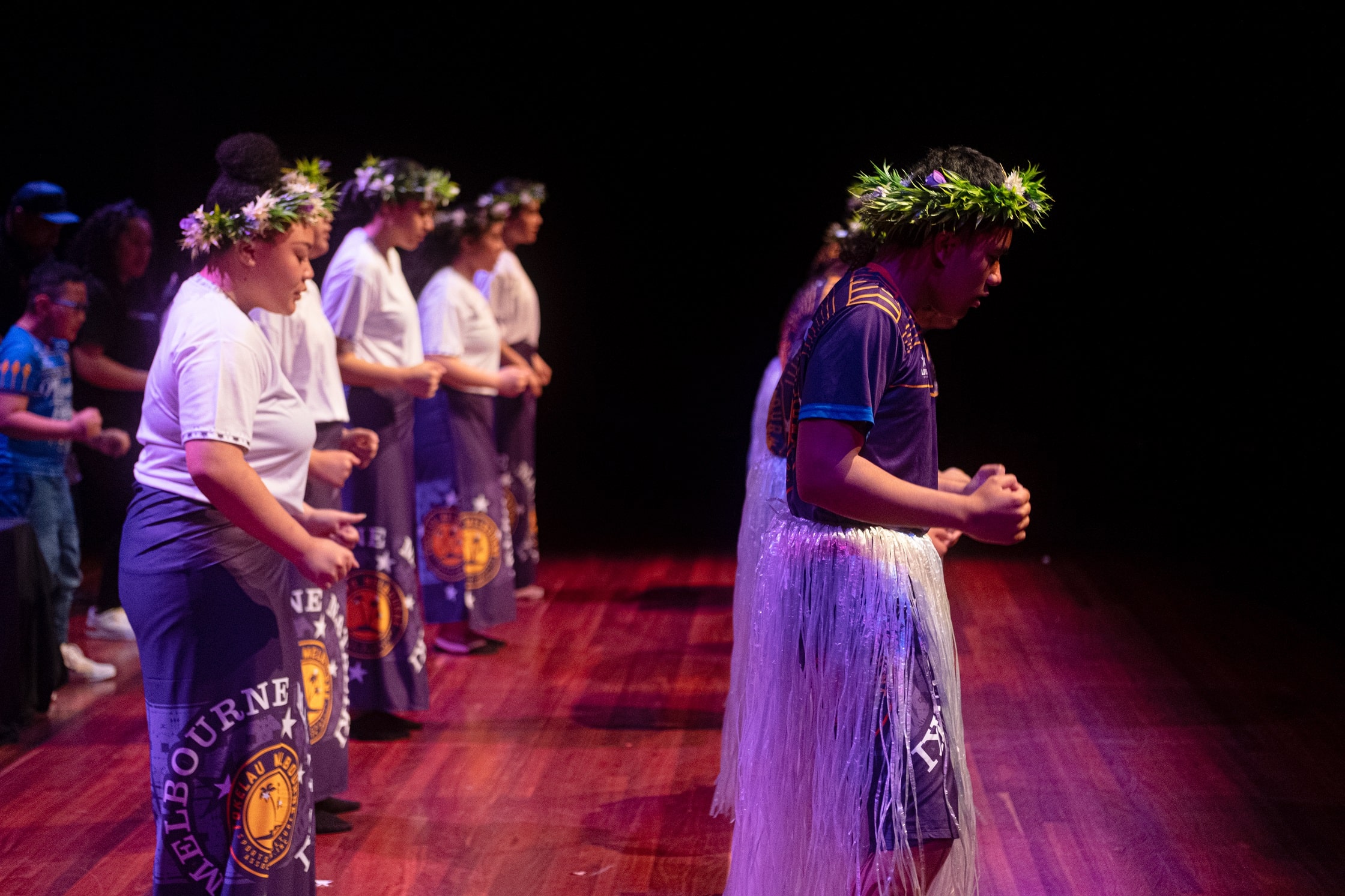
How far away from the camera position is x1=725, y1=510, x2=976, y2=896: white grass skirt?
1.85 metres

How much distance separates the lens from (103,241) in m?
4.36

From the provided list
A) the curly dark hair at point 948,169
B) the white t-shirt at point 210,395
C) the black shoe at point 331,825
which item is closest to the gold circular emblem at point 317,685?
the black shoe at point 331,825

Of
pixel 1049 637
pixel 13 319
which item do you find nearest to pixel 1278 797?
pixel 1049 637

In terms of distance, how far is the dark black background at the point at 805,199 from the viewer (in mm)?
6297

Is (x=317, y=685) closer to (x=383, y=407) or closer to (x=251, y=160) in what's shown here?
(x=383, y=407)

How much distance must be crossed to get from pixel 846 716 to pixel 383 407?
6.79ft

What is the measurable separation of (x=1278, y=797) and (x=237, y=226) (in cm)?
274

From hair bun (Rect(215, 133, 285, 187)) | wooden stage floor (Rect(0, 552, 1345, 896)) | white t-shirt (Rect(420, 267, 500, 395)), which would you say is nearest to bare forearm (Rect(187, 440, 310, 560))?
hair bun (Rect(215, 133, 285, 187))

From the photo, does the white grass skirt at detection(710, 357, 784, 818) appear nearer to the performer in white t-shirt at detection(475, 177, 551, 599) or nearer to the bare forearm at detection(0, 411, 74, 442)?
the performer in white t-shirt at detection(475, 177, 551, 599)

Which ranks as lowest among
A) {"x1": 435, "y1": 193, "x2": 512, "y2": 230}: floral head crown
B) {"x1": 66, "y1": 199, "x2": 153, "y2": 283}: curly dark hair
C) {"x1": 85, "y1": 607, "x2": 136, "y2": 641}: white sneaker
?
{"x1": 85, "y1": 607, "x2": 136, "y2": 641}: white sneaker

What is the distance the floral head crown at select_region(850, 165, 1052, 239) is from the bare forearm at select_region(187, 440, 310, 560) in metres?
1.02

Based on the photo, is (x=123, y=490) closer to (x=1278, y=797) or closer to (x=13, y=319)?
(x=13, y=319)

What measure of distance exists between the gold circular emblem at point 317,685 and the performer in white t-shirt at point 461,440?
1.45 meters

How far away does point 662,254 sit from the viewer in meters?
7.82
